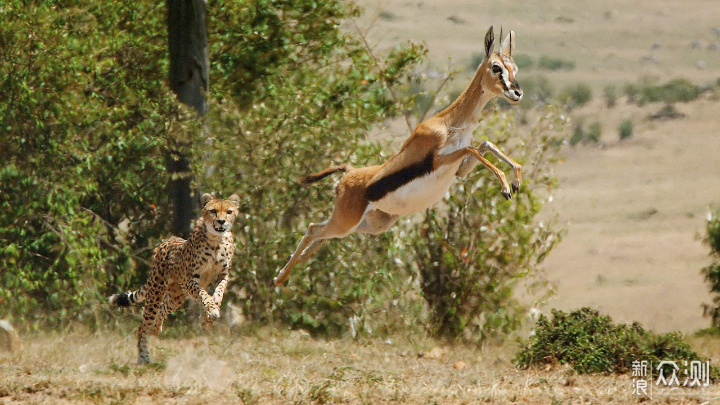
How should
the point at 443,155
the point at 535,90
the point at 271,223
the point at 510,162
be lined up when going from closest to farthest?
1. the point at 510,162
2. the point at 443,155
3. the point at 271,223
4. the point at 535,90

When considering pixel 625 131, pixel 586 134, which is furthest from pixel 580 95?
pixel 625 131

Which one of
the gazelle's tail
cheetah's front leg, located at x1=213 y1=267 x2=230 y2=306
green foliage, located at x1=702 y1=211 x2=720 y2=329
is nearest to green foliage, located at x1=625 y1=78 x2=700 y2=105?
green foliage, located at x1=702 y1=211 x2=720 y2=329

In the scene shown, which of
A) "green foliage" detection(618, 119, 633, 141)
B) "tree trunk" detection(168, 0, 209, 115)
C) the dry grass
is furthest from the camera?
"green foliage" detection(618, 119, 633, 141)

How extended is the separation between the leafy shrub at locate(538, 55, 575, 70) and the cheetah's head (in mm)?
40627

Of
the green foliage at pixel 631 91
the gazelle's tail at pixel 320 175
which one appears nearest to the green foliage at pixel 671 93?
the green foliage at pixel 631 91

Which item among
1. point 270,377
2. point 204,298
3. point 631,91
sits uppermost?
point 631,91

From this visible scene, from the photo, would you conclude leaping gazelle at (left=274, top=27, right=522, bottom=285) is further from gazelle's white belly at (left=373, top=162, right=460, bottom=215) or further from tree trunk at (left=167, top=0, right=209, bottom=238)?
tree trunk at (left=167, top=0, right=209, bottom=238)

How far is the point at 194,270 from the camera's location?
30.8 ft

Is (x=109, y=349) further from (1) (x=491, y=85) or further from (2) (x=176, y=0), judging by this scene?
(1) (x=491, y=85)

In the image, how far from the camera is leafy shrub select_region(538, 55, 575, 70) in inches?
1893

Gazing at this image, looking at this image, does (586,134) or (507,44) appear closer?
(507,44)

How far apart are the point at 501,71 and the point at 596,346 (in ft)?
14.1

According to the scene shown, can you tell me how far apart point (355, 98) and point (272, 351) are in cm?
440

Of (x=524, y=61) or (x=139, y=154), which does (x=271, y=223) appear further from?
(x=524, y=61)
